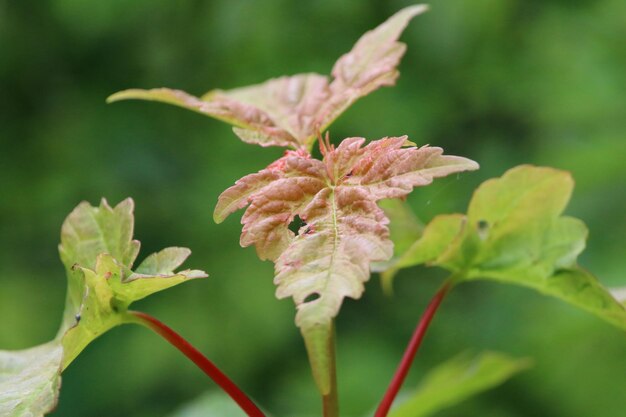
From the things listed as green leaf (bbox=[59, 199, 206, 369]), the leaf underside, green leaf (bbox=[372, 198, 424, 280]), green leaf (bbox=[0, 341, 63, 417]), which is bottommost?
green leaf (bbox=[0, 341, 63, 417])

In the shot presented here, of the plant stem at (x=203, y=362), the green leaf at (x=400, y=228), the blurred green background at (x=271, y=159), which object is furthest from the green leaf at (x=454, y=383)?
the blurred green background at (x=271, y=159)

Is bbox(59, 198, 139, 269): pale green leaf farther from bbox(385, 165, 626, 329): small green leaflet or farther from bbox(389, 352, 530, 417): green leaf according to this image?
bbox(389, 352, 530, 417): green leaf

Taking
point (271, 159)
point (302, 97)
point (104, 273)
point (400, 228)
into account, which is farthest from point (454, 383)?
point (271, 159)

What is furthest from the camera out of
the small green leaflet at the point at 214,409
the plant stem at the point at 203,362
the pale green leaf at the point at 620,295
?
the small green leaflet at the point at 214,409

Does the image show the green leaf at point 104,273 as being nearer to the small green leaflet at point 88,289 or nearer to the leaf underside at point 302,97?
the small green leaflet at point 88,289

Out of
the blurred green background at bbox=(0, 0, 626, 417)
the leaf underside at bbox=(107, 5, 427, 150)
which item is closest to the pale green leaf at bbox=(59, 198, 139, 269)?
the leaf underside at bbox=(107, 5, 427, 150)

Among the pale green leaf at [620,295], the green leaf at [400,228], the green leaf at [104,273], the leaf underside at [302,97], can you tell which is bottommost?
the pale green leaf at [620,295]

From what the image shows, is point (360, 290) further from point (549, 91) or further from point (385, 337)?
point (549, 91)
